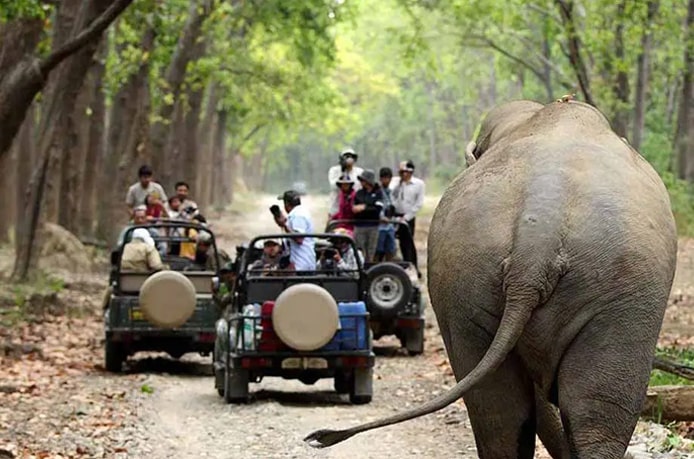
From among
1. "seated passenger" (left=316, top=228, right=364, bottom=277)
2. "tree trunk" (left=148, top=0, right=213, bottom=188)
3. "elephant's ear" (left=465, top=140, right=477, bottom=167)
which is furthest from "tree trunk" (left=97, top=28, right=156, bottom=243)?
"elephant's ear" (left=465, top=140, right=477, bottom=167)

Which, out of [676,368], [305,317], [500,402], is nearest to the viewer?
[500,402]

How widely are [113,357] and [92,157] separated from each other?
16598 millimetres

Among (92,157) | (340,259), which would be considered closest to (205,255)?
(340,259)

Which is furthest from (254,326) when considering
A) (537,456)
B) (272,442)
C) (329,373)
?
(537,456)

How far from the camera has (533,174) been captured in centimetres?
598

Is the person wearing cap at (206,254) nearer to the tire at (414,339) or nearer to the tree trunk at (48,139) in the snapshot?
the tire at (414,339)

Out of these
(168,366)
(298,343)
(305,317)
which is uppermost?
(305,317)

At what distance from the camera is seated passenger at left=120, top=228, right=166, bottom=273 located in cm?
1608

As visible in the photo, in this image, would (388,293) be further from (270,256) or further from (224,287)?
(270,256)

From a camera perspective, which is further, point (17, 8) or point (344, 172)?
point (344, 172)

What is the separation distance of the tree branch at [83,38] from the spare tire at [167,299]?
2419 millimetres

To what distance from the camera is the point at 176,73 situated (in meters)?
29.5

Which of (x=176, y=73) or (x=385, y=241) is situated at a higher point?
(x=176, y=73)

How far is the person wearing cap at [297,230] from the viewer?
576 inches
